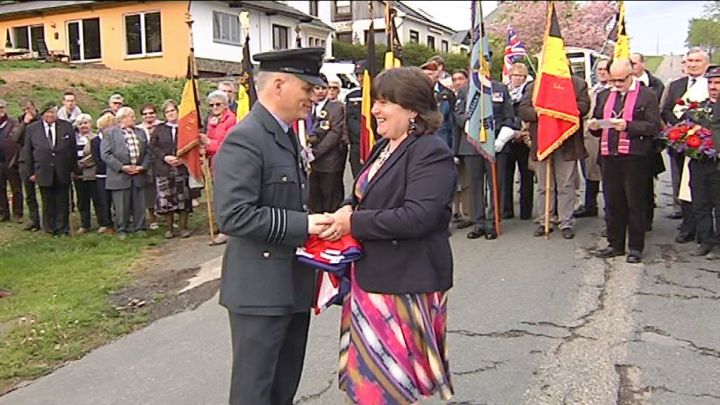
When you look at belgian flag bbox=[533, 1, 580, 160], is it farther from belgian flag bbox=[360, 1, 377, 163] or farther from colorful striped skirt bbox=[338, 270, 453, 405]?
colorful striped skirt bbox=[338, 270, 453, 405]

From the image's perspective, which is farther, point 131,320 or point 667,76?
point 667,76

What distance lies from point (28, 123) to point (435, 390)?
412 inches

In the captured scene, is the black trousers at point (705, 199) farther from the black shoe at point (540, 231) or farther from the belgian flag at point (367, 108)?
the belgian flag at point (367, 108)

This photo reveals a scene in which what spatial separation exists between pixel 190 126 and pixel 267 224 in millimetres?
7412

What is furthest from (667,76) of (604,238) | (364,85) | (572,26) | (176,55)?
(176,55)

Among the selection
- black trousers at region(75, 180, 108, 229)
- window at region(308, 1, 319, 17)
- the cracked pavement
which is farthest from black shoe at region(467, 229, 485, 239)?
window at region(308, 1, 319, 17)

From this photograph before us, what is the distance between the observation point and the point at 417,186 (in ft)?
11.0

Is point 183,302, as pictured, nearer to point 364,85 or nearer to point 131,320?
point 131,320

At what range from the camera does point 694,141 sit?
780 cm

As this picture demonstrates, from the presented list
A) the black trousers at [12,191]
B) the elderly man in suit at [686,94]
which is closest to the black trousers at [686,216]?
the elderly man in suit at [686,94]

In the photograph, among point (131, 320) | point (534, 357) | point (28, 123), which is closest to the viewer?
point (534, 357)

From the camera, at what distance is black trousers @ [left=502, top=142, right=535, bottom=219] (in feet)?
33.2

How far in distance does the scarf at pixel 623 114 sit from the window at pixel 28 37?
37.8ft

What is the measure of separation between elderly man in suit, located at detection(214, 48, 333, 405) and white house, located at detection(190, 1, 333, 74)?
986 inches
